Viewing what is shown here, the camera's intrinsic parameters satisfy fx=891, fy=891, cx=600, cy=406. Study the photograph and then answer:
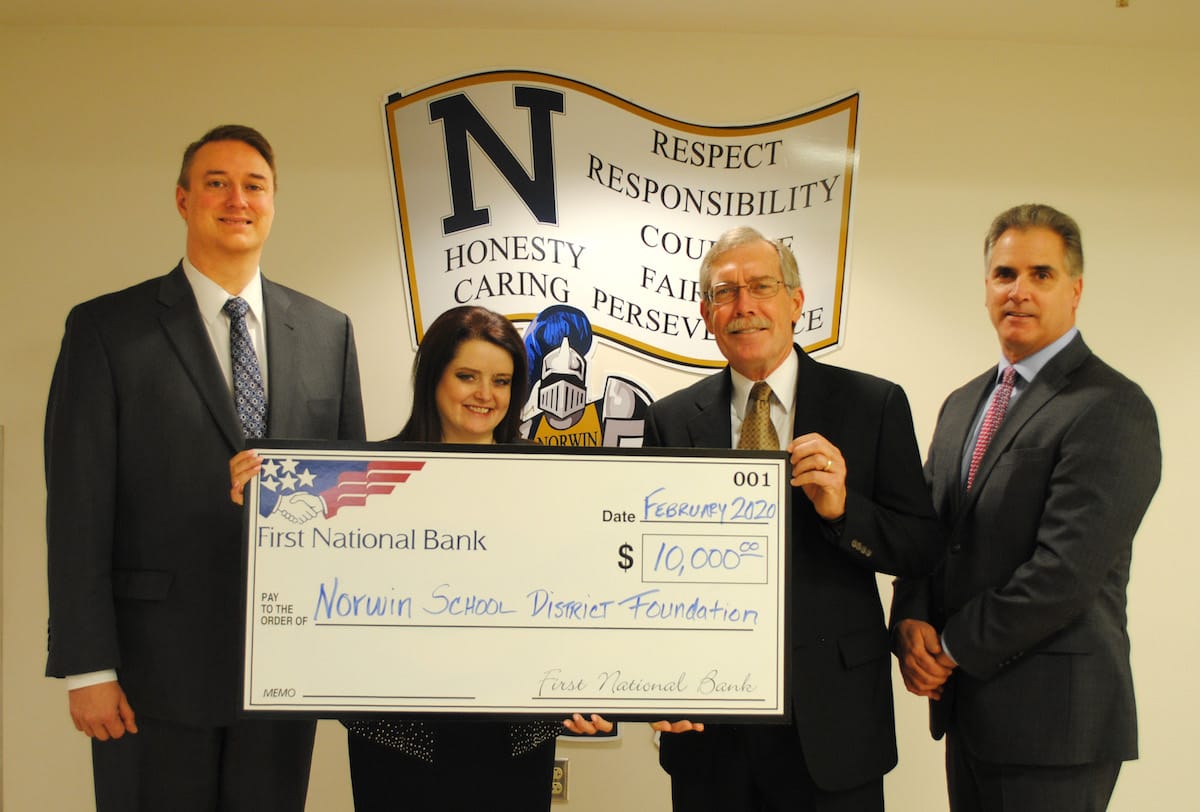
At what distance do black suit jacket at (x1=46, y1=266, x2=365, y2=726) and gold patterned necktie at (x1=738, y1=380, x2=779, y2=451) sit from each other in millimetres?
1068

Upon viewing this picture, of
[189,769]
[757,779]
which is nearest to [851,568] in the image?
[757,779]

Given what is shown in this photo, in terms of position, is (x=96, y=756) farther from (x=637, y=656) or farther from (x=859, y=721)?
(x=859, y=721)

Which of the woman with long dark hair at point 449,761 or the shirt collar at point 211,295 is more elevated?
the shirt collar at point 211,295

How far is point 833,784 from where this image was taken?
1.73 metres

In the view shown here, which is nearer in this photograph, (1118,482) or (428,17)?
(1118,482)

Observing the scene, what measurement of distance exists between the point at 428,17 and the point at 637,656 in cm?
235

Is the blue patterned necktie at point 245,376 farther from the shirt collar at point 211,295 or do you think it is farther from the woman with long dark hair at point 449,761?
the woman with long dark hair at point 449,761

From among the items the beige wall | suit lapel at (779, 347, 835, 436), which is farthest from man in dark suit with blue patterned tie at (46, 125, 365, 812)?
the beige wall

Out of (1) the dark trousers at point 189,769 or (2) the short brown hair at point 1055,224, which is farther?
(2) the short brown hair at point 1055,224

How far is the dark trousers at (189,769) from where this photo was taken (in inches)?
72.2

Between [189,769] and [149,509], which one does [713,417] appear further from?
[189,769]

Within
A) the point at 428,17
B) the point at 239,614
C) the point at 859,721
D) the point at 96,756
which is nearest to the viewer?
the point at 239,614

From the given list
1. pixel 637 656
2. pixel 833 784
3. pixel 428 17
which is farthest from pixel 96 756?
pixel 428 17

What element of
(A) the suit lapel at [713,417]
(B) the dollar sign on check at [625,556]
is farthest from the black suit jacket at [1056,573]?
(B) the dollar sign on check at [625,556]
